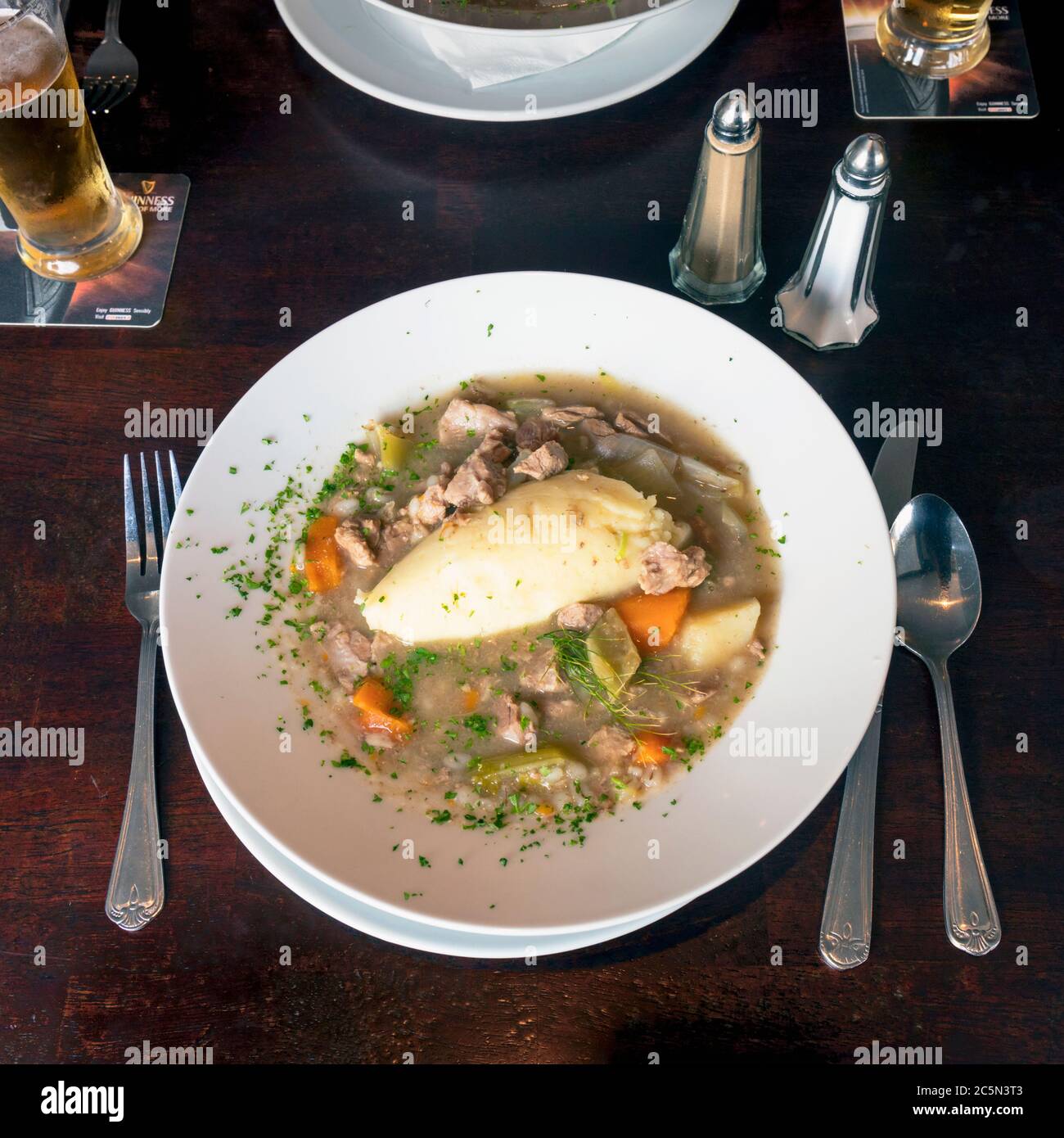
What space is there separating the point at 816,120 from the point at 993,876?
89.0 inches

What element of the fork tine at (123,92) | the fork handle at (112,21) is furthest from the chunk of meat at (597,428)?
the fork handle at (112,21)

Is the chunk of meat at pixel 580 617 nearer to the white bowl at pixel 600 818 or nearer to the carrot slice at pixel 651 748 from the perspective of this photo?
the carrot slice at pixel 651 748

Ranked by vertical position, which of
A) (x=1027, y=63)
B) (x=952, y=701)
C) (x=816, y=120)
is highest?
(x=1027, y=63)

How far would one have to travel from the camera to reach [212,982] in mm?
2199

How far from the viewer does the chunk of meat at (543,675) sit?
2.40 metres

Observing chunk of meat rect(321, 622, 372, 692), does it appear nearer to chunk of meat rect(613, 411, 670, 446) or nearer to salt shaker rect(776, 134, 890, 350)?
chunk of meat rect(613, 411, 670, 446)

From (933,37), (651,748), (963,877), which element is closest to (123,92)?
(933,37)

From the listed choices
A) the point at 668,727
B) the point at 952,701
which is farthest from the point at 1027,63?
the point at 668,727

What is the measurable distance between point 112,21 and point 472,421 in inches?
77.2

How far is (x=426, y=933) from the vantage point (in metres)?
2.11

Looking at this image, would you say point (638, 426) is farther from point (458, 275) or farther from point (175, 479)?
point (175, 479)

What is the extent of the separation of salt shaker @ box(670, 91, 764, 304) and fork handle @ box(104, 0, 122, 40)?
→ 1958 mm

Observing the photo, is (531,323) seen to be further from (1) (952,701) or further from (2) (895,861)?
(2) (895,861)

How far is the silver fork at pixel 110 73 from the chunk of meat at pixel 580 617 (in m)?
2.23
